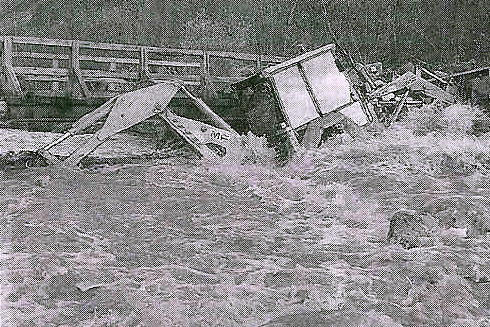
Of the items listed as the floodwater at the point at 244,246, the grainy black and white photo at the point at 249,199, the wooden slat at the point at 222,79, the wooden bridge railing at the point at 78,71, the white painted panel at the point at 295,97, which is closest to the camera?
the floodwater at the point at 244,246

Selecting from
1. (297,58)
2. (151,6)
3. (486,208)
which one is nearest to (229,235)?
(486,208)

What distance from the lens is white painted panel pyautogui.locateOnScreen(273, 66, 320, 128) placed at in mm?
12039

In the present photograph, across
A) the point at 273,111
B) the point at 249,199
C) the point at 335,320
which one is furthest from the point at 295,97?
the point at 335,320

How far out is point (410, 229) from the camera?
22.2 ft

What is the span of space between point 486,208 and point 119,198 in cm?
542

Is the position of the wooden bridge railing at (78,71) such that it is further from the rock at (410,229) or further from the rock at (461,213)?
the rock at (410,229)

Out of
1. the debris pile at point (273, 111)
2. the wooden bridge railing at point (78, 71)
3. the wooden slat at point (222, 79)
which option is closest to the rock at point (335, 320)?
the debris pile at point (273, 111)

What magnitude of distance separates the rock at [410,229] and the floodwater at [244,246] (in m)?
0.10

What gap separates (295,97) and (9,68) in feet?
22.0

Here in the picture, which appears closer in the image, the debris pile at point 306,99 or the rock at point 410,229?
the rock at point 410,229

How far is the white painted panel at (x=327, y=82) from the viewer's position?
12438mm

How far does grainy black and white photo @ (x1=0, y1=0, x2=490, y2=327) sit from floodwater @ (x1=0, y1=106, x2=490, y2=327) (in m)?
0.03

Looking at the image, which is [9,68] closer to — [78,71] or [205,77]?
[78,71]

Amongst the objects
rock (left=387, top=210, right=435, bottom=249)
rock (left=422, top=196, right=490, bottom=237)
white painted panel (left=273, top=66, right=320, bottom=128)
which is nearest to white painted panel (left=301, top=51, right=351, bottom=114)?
white painted panel (left=273, top=66, right=320, bottom=128)
